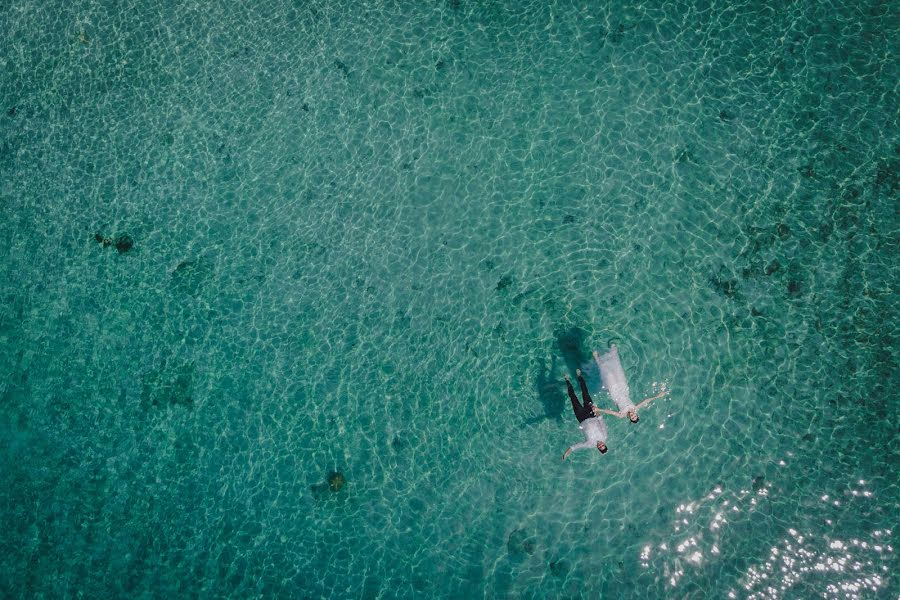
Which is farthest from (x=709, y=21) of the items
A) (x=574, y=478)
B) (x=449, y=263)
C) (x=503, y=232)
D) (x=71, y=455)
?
(x=71, y=455)

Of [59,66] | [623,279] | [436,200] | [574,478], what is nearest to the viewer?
[574,478]

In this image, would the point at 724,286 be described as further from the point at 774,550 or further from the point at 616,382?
the point at 774,550

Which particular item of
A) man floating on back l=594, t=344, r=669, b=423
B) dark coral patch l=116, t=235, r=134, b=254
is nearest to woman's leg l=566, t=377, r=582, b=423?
man floating on back l=594, t=344, r=669, b=423

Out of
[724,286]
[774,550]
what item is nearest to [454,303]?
[724,286]

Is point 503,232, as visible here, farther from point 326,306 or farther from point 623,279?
point 326,306

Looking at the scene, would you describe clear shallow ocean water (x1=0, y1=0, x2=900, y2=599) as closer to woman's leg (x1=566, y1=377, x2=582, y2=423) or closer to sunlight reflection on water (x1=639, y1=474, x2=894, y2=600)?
sunlight reflection on water (x1=639, y1=474, x2=894, y2=600)

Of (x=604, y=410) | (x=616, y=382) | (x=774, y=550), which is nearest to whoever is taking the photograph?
(x=774, y=550)
